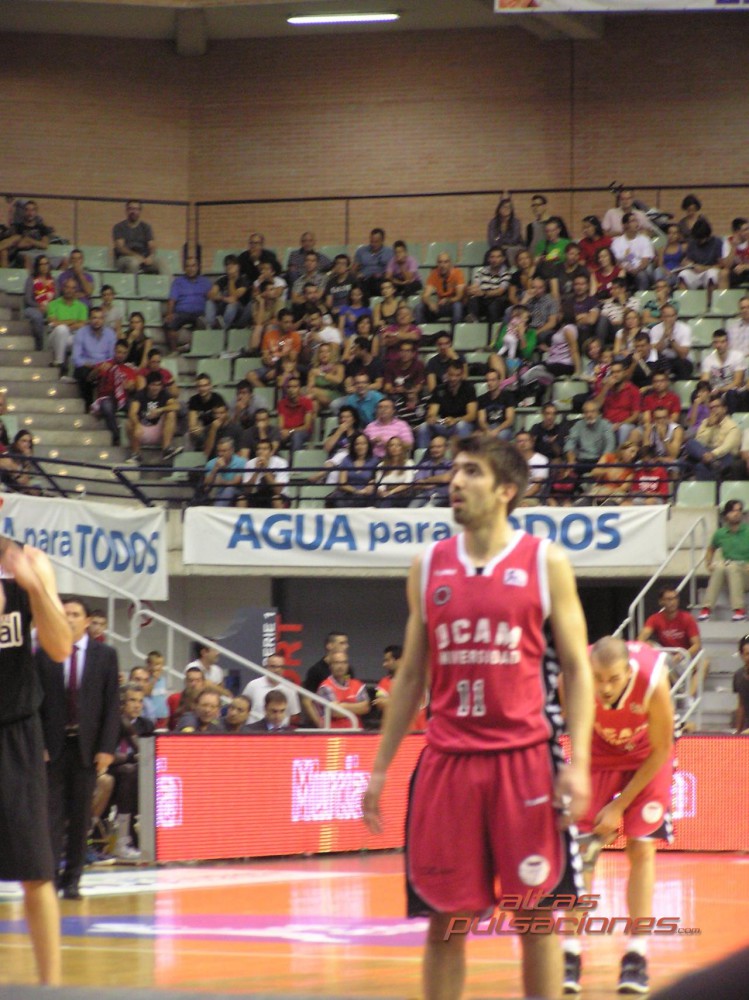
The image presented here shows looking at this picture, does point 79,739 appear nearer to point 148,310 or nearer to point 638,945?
point 638,945

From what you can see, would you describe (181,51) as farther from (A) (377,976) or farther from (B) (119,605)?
(A) (377,976)

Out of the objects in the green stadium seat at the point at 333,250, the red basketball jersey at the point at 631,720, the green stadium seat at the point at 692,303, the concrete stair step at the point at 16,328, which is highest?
the green stadium seat at the point at 333,250

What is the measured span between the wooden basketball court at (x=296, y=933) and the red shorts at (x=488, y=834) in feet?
2.79

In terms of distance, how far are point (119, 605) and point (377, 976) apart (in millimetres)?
13848

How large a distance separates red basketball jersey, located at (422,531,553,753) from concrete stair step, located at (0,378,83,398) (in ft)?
60.3

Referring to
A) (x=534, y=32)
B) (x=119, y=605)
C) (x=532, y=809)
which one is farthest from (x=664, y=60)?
(x=532, y=809)

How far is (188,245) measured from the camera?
2816 centimetres

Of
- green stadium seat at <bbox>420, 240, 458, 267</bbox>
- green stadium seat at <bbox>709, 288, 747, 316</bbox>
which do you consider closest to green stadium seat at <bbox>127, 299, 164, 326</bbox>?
green stadium seat at <bbox>420, 240, 458, 267</bbox>

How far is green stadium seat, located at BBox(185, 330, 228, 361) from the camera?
79.7ft

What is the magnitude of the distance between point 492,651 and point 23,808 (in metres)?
1.74

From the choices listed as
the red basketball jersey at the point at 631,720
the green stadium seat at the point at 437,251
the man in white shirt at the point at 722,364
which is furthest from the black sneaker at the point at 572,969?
the green stadium seat at the point at 437,251

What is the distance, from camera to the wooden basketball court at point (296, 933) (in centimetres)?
791

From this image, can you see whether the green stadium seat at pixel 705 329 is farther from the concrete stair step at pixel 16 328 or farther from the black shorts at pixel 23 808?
the black shorts at pixel 23 808

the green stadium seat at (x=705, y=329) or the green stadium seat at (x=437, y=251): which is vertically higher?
the green stadium seat at (x=437, y=251)
